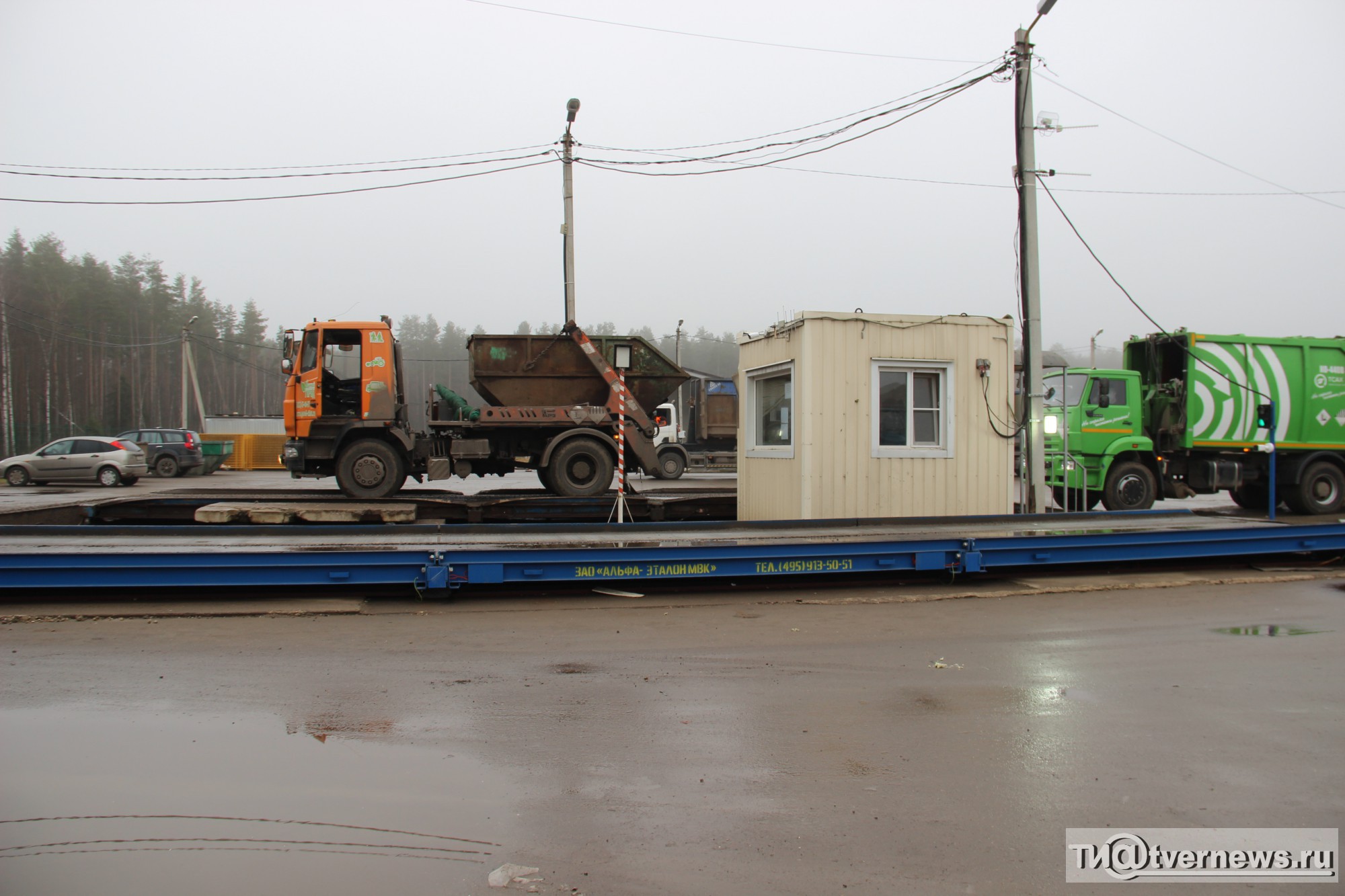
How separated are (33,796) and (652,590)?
5.16 meters

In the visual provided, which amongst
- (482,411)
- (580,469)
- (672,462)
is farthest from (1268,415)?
(672,462)

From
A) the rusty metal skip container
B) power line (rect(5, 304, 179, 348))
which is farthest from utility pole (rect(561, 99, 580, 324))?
power line (rect(5, 304, 179, 348))

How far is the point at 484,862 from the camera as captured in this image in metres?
2.90

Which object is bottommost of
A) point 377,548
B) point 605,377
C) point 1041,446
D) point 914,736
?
point 914,736

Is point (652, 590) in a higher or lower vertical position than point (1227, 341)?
lower

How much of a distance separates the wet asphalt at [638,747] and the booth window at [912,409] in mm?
2757

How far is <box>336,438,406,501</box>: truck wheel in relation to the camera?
11406mm

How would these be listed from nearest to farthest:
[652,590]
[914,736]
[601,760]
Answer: [601,760]
[914,736]
[652,590]

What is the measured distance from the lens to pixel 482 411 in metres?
12.2

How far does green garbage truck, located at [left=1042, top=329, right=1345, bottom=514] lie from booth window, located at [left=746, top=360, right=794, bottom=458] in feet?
20.2

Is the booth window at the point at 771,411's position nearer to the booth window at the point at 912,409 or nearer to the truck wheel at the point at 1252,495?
the booth window at the point at 912,409

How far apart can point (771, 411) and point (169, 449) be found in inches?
987

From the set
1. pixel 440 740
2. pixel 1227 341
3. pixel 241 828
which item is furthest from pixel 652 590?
pixel 1227 341

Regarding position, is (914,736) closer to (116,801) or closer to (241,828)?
(241,828)
